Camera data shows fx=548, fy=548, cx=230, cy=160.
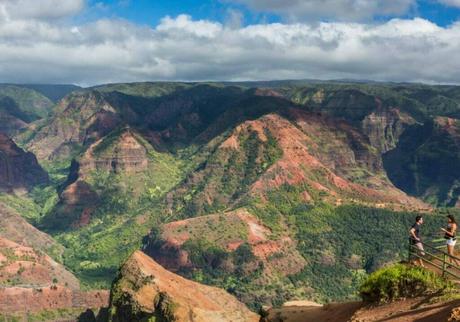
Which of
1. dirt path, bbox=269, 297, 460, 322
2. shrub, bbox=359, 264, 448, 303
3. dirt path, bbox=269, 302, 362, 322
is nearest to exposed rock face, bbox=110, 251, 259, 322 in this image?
dirt path, bbox=269, 302, 362, 322

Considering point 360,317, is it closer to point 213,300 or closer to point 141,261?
point 213,300

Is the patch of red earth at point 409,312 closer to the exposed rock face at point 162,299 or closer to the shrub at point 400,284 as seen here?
the shrub at point 400,284

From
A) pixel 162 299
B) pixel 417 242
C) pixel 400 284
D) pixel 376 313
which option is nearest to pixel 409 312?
pixel 376 313

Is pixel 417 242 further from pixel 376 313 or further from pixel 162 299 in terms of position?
pixel 162 299

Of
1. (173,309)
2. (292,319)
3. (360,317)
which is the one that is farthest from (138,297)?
(360,317)

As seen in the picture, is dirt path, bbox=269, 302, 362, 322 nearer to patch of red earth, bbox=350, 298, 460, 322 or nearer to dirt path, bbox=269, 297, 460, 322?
dirt path, bbox=269, 297, 460, 322
